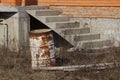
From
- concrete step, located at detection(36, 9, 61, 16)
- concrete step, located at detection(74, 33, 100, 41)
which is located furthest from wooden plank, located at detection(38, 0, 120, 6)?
concrete step, located at detection(74, 33, 100, 41)

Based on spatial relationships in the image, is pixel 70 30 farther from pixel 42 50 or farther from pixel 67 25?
pixel 42 50

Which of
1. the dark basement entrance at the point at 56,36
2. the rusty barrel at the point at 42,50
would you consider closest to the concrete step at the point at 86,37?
the dark basement entrance at the point at 56,36

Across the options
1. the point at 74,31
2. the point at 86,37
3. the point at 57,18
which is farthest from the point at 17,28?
the point at 86,37

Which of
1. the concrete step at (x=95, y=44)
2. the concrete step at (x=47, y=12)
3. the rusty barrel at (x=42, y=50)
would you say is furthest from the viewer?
the concrete step at (x=47, y=12)

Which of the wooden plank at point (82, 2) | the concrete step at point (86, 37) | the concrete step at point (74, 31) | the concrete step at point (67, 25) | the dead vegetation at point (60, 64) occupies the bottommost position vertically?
the dead vegetation at point (60, 64)

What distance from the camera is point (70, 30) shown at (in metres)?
12.9

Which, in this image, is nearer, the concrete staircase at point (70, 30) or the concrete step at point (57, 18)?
the concrete staircase at point (70, 30)

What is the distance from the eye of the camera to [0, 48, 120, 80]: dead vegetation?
947 centimetres

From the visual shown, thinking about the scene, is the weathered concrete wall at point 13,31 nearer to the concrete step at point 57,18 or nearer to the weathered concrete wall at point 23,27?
the weathered concrete wall at point 23,27

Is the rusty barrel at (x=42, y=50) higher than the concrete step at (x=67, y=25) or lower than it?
lower

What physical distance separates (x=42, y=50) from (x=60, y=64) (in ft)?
1.98

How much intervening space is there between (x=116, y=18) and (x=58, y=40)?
1950 millimetres

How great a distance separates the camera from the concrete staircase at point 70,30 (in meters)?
12.5

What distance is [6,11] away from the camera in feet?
43.0
